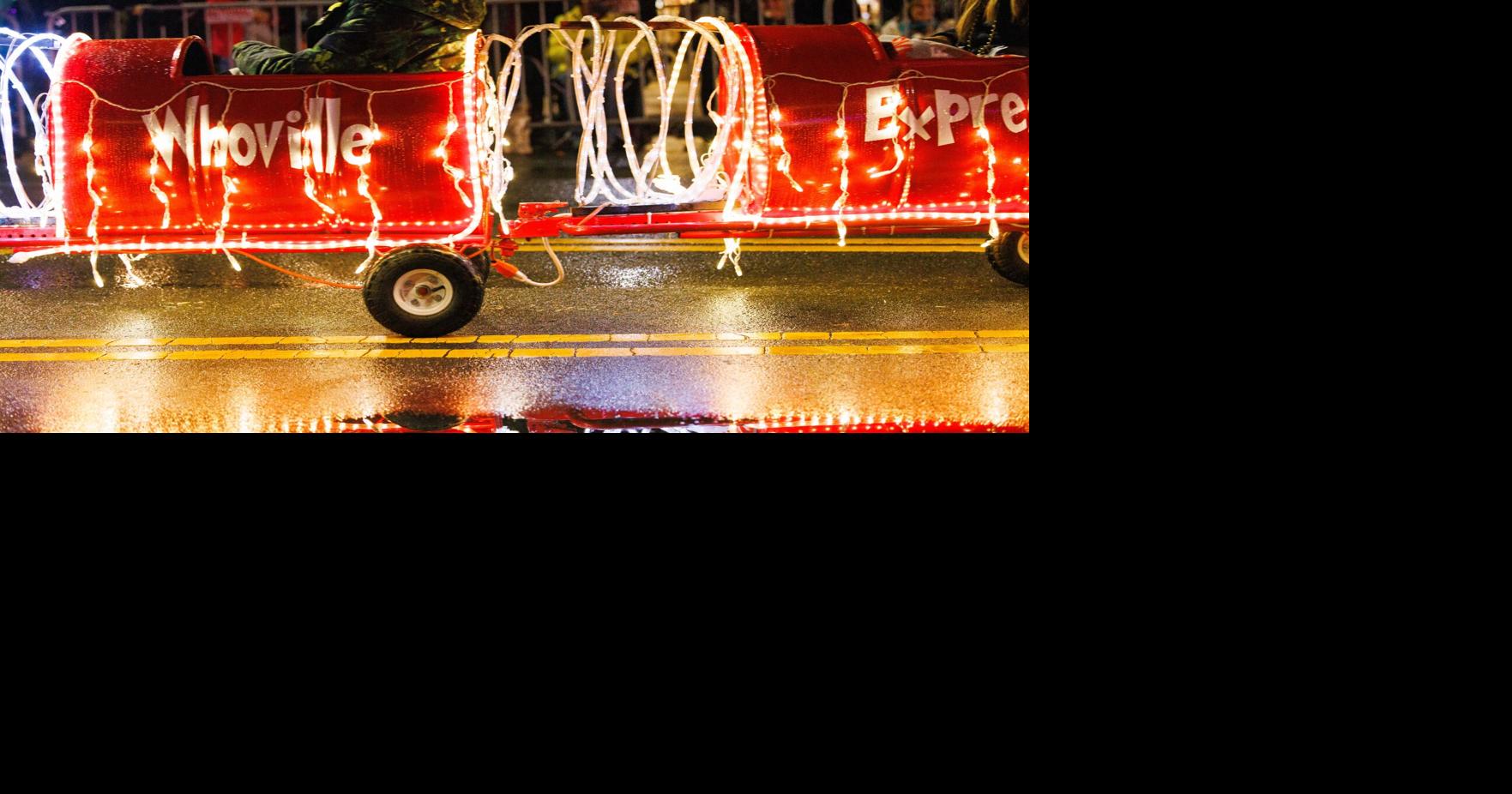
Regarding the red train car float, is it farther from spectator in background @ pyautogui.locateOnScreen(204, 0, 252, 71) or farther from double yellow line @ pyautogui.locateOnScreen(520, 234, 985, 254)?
spectator in background @ pyautogui.locateOnScreen(204, 0, 252, 71)

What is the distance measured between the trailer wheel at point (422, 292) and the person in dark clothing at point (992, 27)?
3179 mm

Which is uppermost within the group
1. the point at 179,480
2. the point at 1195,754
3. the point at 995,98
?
the point at 995,98

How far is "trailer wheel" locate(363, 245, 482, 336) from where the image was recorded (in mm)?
7555

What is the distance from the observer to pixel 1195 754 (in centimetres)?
411

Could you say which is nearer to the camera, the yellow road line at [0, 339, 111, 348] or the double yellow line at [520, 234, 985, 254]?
the yellow road line at [0, 339, 111, 348]

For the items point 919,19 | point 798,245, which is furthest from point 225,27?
point 798,245

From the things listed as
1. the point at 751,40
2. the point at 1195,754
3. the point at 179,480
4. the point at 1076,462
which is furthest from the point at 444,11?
the point at 1195,754

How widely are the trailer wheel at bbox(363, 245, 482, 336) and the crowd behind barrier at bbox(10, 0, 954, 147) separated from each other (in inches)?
271

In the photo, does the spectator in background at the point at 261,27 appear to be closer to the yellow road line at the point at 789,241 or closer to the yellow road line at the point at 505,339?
the yellow road line at the point at 789,241

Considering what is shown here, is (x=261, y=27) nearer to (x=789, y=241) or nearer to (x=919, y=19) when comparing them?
(x=919, y=19)

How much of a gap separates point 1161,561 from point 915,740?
0.80 m

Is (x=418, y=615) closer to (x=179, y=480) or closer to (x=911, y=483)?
(x=179, y=480)

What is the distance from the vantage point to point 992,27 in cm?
962

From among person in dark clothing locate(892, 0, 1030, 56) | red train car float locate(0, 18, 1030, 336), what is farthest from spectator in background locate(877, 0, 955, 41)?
Result: red train car float locate(0, 18, 1030, 336)
